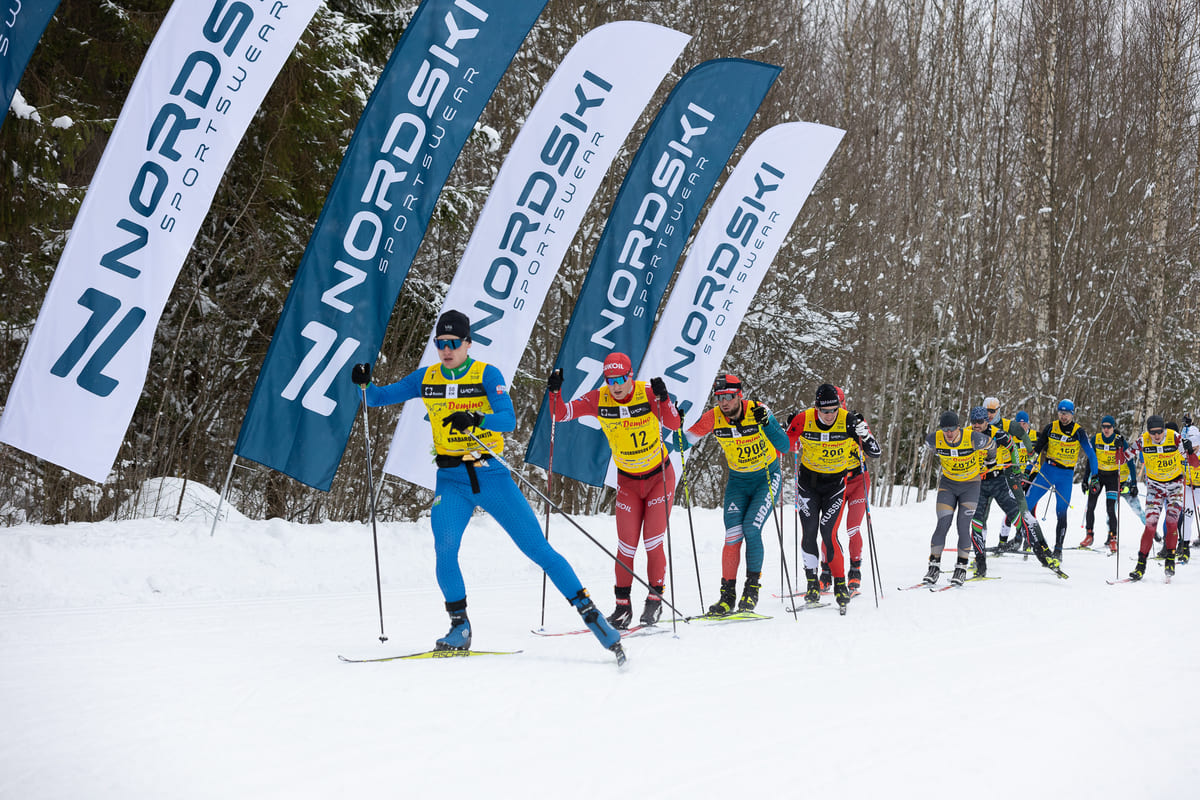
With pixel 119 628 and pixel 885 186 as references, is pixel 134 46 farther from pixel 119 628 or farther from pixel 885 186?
pixel 885 186

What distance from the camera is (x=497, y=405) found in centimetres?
533

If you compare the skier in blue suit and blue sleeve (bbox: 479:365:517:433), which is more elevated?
blue sleeve (bbox: 479:365:517:433)

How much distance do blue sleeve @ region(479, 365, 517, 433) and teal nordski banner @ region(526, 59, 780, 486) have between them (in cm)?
495

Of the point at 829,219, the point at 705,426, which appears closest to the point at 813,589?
the point at 705,426

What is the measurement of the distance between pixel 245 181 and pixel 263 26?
10.4 feet

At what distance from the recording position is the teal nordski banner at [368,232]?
806cm

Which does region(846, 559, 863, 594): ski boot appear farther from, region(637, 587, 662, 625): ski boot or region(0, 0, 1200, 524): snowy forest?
region(0, 0, 1200, 524): snowy forest

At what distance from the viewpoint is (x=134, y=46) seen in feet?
29.8

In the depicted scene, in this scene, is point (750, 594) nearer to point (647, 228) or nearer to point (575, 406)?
point (575, 406)

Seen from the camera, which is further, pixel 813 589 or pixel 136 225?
pixel 813 589

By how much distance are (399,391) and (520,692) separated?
6.68 feet

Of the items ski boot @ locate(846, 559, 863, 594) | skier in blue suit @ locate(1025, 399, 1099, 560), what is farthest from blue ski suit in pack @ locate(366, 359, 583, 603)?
A: skier in blue suit @ locate(1025, 399, 1099, 560)

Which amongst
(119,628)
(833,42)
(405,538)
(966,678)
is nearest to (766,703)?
(966,678)

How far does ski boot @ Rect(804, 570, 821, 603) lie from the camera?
809 centimetres
